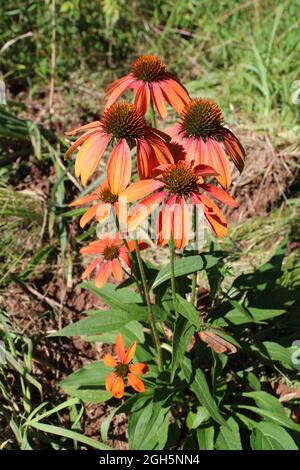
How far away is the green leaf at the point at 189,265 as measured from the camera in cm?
156

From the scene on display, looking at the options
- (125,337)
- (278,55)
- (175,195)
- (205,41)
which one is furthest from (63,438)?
(205,41)

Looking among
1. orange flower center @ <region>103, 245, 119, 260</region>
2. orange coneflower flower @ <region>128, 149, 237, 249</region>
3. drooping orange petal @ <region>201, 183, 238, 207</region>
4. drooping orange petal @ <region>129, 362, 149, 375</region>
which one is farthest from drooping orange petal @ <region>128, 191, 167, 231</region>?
drooping orange petal @ <region>129, 362, 149, 375</region>

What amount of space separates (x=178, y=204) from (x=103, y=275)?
54cm

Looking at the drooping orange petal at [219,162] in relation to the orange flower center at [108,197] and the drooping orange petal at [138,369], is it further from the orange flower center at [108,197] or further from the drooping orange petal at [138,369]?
the drooping orange petal at [138,369]

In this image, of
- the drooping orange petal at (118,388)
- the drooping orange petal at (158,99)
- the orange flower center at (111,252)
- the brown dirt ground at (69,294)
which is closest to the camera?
the drooping orange petal at (158,99)

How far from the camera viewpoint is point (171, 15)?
382 cm

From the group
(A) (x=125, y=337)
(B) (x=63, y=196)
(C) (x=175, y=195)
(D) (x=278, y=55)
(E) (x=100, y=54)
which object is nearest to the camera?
(C) (x=175, y=195)

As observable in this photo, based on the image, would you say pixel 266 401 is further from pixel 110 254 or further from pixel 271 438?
pixel 110 254

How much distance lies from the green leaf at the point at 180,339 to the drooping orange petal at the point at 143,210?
1.25ft

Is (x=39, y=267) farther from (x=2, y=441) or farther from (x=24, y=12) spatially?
(x=24, y=12)

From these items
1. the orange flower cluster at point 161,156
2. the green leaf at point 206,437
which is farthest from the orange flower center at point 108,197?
the green leaf at point 206,437

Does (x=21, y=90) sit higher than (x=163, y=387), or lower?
higher

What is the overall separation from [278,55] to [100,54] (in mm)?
1190

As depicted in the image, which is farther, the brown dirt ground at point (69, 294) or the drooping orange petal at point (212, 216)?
the brown dirt ground at point (69, 294)
